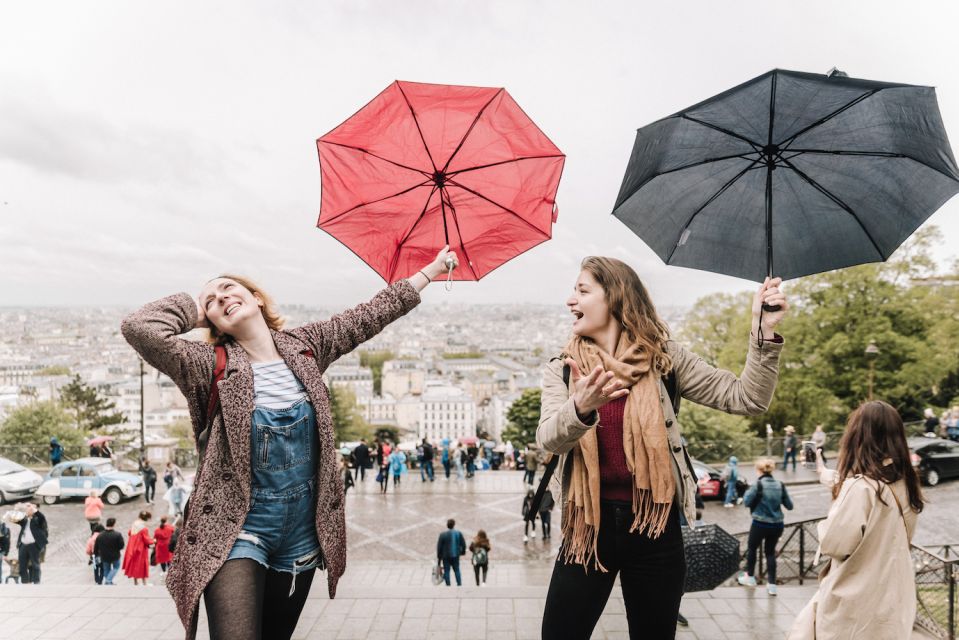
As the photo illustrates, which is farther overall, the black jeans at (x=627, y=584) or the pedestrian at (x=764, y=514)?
the pedestrian at (x=764, y=514)

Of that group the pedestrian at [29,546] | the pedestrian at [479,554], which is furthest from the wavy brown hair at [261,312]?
the pedestrian at [29,546]

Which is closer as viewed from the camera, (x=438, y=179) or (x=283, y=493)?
(x=283, y=493)

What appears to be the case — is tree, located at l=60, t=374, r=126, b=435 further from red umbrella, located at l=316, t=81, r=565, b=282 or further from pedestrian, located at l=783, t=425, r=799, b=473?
red umbrella, located at l=316, t=81, r=565, b=282

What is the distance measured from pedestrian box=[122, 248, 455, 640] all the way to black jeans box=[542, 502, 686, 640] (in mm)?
852

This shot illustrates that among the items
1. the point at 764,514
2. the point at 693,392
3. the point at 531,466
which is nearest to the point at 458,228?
the point at 693,392

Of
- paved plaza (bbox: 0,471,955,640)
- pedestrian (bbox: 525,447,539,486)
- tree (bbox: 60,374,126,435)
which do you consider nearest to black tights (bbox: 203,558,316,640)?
paved plaza (bbox: 0,471,955,640)

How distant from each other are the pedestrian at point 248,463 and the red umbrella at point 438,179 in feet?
3.16

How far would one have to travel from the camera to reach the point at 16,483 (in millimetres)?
16438

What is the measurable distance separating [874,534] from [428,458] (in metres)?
16.3

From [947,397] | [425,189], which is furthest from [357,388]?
[425,189]

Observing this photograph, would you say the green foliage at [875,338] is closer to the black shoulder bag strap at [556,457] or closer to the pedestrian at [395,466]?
the pedestrian at [395,466]

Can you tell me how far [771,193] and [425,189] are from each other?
1662mm

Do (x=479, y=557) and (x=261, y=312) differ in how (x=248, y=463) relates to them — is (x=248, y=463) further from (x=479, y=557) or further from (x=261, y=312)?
(x=479, y=557)

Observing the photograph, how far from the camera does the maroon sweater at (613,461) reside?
83.9 inches
